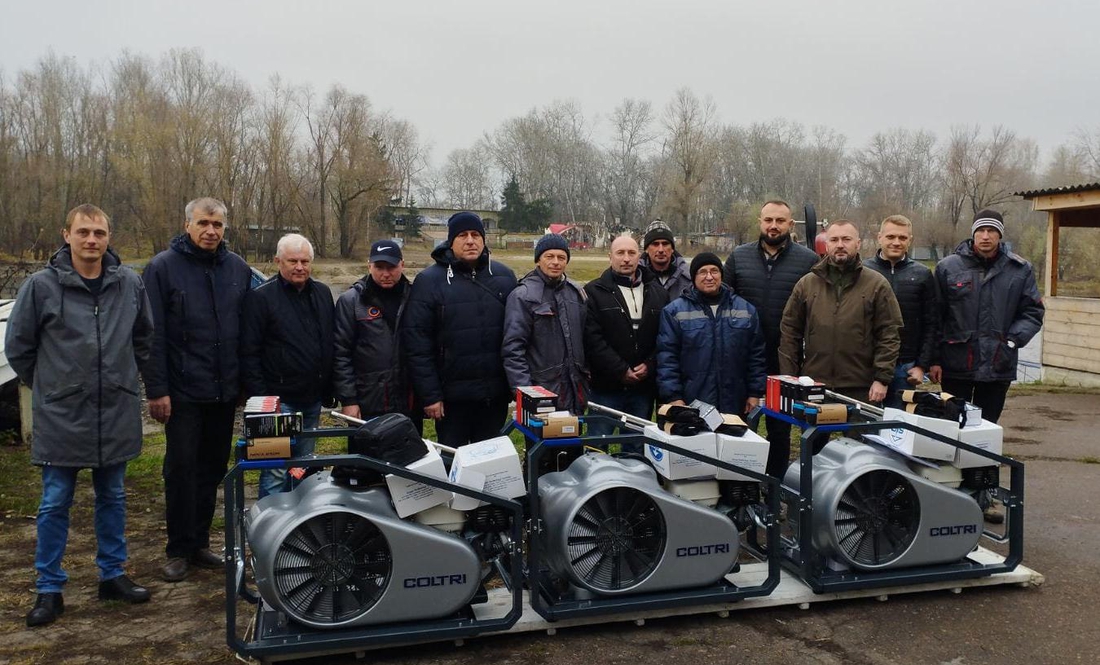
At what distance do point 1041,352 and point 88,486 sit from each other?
38.8 ft

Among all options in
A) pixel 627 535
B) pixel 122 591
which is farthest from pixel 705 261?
pixel 122 591

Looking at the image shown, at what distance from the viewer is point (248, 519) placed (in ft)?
10.4

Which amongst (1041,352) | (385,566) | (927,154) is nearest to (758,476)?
(385,566)

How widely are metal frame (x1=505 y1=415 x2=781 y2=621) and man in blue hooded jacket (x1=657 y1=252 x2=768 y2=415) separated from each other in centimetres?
84

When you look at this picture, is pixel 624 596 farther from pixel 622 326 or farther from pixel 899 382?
pixel 899 382

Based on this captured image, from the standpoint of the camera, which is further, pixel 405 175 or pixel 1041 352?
A: pixel 405 175

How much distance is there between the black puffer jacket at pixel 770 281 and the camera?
4.71 meters

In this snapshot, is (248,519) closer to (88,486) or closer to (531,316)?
(531,316)

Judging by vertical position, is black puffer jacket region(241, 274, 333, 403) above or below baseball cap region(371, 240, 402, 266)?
below

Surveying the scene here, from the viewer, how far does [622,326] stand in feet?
14.4

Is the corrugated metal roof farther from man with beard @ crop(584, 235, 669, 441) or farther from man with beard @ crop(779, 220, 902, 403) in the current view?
man with beard @ crop(584, 235, 669, 441)

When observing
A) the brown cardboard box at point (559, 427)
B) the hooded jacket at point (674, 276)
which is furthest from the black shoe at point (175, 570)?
the hooded jacket at point (674, 276)

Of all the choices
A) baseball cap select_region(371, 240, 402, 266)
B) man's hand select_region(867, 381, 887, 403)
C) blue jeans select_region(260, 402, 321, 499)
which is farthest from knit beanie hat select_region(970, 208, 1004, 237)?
blue jeans select_region(260, 402, 321, 499)

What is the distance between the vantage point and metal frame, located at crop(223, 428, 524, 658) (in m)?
2.97
